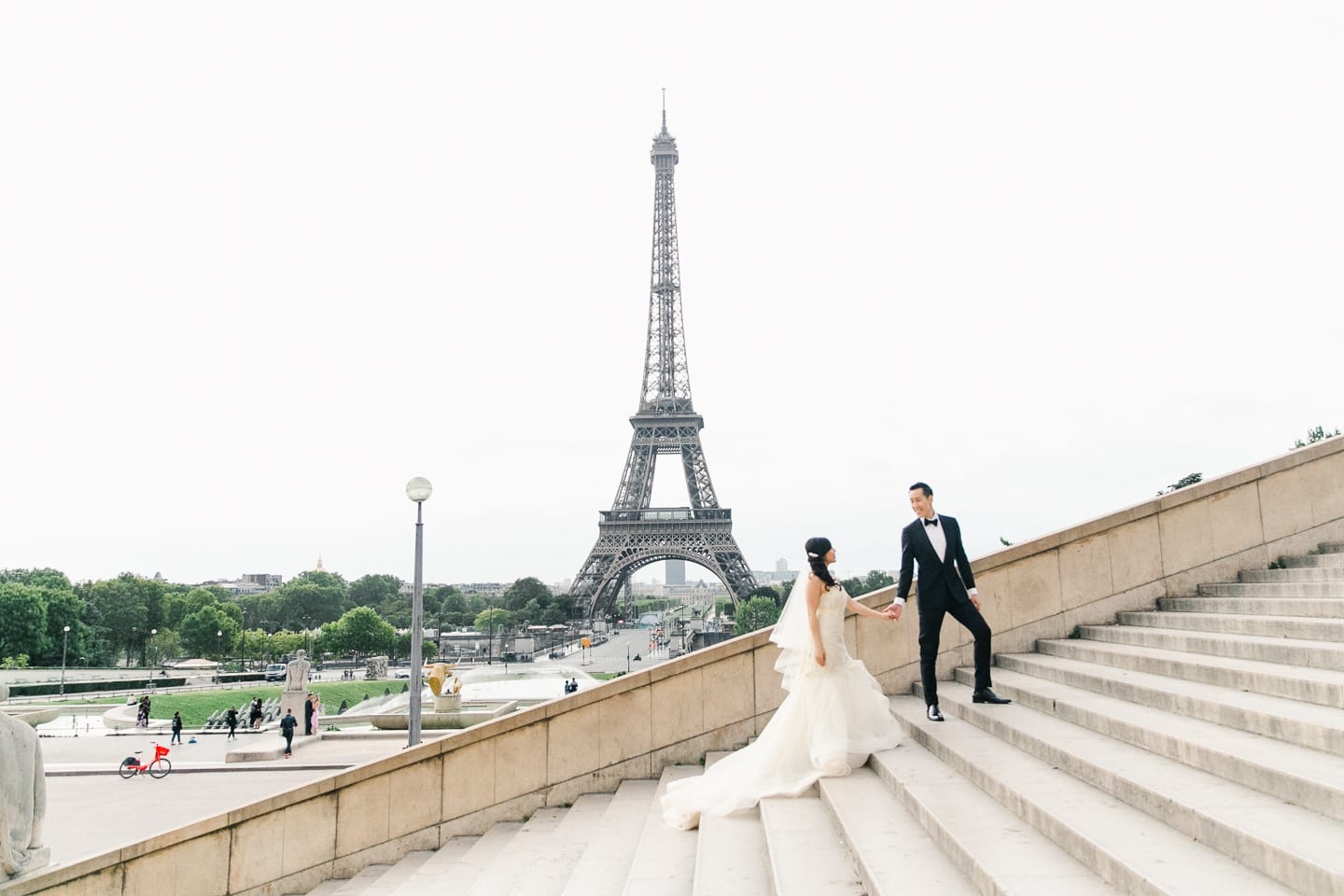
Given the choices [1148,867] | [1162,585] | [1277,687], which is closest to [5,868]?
[1148,867]

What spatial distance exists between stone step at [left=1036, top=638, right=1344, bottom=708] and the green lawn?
32.0 metres

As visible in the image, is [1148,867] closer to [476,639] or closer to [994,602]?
[994,602]

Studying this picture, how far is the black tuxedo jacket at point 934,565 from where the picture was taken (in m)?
6.13

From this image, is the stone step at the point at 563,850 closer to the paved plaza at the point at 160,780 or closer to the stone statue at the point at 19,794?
the stone statue at the point at 19,794

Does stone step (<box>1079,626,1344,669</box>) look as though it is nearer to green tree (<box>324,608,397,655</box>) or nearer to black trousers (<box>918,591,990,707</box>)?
black trousers (<box>918,591,990,707</box>)

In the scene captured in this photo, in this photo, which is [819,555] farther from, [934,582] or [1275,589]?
[1275,589]

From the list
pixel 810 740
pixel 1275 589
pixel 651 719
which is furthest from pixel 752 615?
pixel 810 740

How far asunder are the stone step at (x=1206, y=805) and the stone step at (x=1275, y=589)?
267 cm

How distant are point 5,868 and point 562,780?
420 cm

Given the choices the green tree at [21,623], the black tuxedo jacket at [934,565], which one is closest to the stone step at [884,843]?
the black tuxedo jacket at [934,565]

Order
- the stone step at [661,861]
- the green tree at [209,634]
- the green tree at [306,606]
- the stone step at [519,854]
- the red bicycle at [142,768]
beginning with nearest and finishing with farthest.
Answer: the stone step at [661,861] < the stone step at [519,854] < the red bicycle at [142,768] < the green tree at [209,634] < the green tree at [306,606]

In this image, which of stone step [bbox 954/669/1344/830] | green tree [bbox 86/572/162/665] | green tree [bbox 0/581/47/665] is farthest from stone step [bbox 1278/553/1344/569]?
green tree [bbox 86/572/162/665]

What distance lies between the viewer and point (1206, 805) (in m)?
3.45

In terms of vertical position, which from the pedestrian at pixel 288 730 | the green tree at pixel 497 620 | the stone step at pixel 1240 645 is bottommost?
the green tree at pixel 497 620
